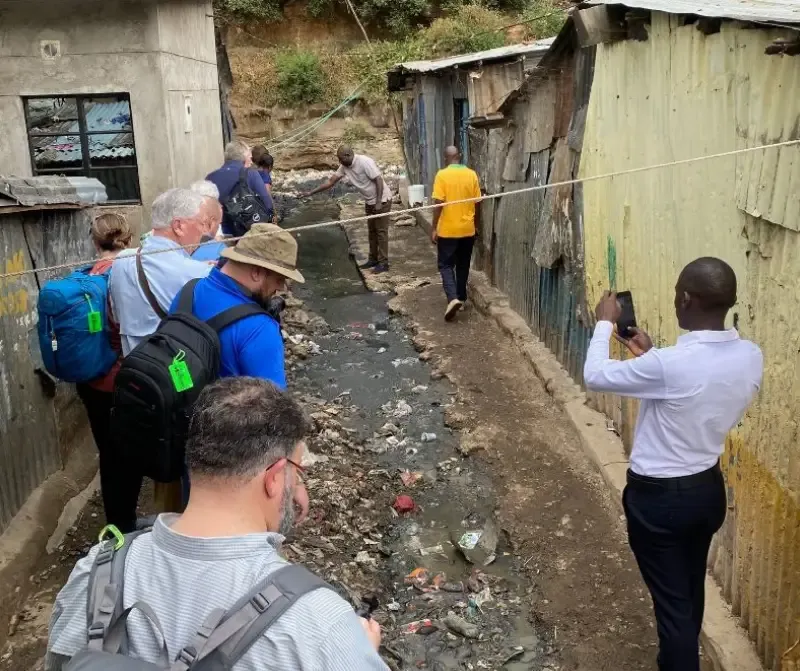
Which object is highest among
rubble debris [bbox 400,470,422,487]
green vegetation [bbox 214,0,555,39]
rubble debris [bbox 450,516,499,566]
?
green vegetation [bbox 214,0,555,39]

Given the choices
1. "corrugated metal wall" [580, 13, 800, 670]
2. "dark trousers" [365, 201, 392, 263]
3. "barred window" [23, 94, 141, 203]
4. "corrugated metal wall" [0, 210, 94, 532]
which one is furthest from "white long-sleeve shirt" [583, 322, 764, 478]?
"dark trousers" [365, 201, 392, 263]

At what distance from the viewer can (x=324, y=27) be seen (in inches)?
1118

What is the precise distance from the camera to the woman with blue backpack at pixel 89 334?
3.74 m

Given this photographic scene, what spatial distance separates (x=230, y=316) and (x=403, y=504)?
101 inches

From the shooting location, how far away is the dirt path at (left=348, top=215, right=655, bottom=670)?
3.79m

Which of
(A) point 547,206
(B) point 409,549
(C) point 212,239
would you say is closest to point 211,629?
(C) point 212,239

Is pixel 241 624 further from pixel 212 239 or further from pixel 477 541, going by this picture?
pixel 477 541

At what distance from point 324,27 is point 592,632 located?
28.0 m

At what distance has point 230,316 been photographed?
3037mm

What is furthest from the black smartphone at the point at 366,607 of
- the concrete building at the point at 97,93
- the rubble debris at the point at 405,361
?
the concrete building at the point at 97,93

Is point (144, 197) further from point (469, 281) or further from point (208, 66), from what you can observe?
point (469, 281)

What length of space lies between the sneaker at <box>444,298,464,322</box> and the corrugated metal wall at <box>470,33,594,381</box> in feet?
1.85

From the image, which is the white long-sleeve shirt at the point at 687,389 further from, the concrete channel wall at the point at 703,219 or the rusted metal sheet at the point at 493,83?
the rusted metal sheet at the point at 493,83

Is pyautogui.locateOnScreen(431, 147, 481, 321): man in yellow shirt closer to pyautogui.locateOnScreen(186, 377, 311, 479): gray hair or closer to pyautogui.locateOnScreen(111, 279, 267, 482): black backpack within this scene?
pyautogui.locateOnScreen(111, 279, 267, 482): black backpack
